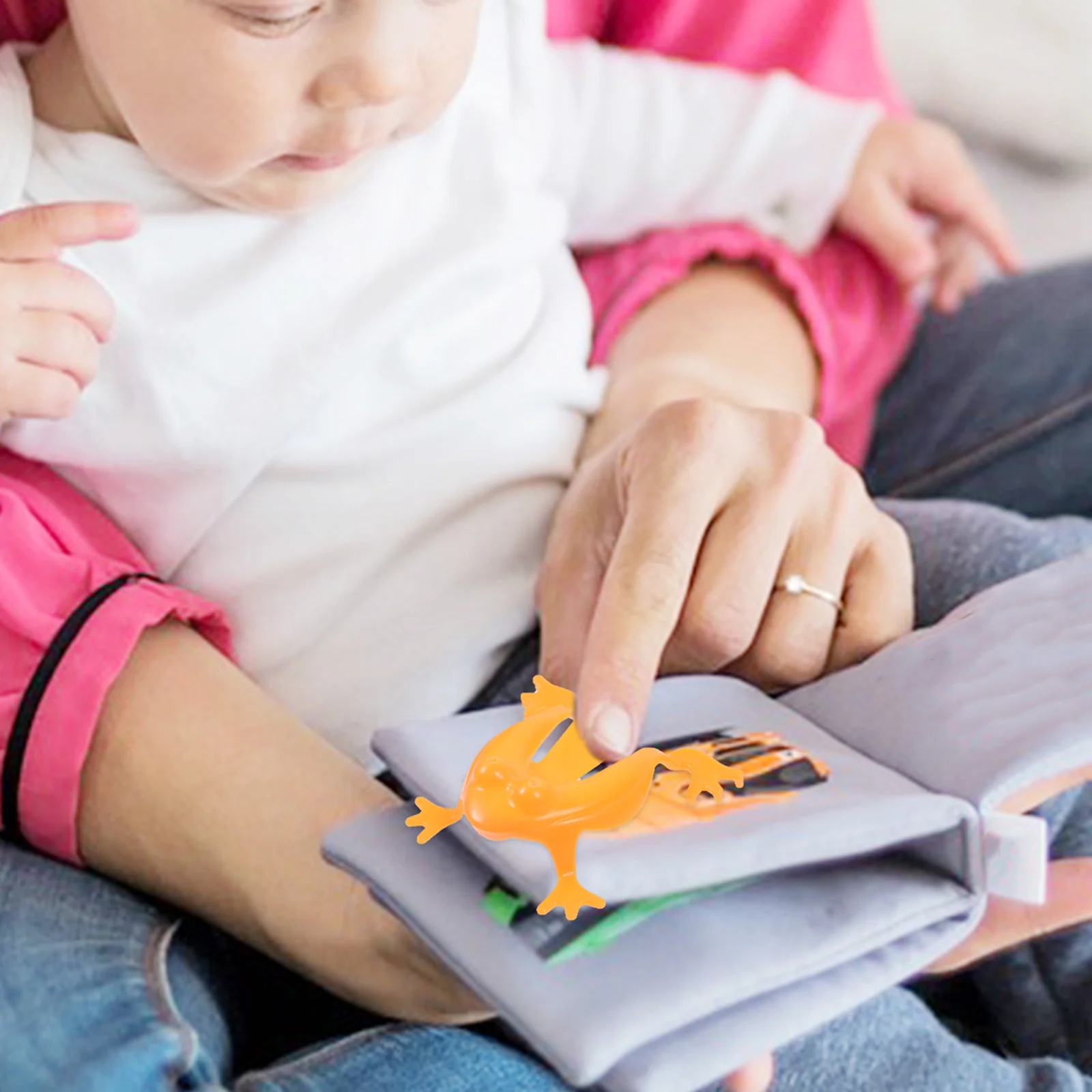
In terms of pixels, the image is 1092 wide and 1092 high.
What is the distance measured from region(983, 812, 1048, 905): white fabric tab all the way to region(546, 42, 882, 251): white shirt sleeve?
0.44 m

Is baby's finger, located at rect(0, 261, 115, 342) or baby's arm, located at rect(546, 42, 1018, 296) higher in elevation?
baby's finger, located at rect(0, 261, 115, 342)

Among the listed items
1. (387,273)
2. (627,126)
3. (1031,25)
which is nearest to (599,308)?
(627,126)

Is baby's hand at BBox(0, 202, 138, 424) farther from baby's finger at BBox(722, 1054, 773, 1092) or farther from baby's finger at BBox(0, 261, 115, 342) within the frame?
baby's finger at BBox(722, 1054, 773, 1092)

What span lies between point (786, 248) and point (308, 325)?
30cm

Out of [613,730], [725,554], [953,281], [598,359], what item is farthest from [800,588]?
[953,281]

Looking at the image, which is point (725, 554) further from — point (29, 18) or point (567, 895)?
point (29, 18)

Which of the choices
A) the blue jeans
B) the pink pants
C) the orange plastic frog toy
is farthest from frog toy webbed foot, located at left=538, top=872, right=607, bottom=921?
the pink pants

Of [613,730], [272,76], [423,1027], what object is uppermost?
[272,76]

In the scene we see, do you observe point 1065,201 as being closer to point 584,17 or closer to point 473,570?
point 584,17

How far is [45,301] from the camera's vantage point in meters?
0.60

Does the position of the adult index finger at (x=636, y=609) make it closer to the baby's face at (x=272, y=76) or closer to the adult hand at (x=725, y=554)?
the adult hand at (x=725, y=554)

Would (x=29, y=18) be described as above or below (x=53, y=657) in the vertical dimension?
above

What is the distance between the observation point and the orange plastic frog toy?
49 cm

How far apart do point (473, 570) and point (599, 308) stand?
0.75 ft
